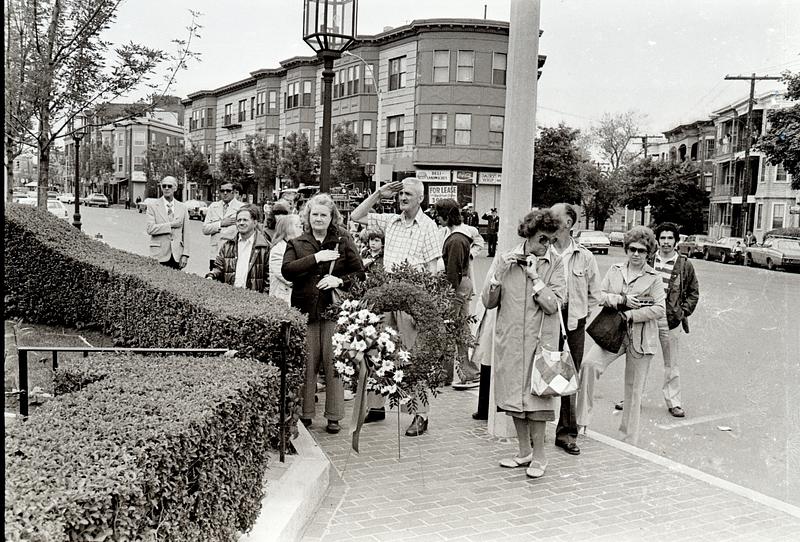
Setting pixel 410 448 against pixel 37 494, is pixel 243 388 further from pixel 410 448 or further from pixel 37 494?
pixel 410 448

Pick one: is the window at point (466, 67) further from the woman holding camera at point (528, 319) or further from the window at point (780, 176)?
the woman holding camera at point (528, 319)

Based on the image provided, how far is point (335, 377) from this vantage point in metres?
6.84

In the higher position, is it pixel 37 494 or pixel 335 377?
pixel 37 494

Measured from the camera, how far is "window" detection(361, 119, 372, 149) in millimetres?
46438

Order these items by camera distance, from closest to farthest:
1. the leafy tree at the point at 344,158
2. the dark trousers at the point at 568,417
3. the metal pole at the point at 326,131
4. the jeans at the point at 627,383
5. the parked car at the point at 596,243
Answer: the dark trousers at the point at 568,417
the jeans at the point at 627,383
the metal pole at the point at 326,131
the leafy tree at the point at 344,158
the parked car at the point at 596,243

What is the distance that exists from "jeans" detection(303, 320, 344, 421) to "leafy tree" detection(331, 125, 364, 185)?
36.2 metres

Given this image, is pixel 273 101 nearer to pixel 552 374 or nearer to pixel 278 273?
pixel 278 273

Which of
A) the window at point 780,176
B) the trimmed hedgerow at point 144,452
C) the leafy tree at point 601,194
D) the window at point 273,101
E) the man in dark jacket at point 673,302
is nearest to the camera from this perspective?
the trimmed hedgerow at point 144,452

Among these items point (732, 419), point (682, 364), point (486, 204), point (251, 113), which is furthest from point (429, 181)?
point (732, 419)

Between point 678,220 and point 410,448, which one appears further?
point 678,220

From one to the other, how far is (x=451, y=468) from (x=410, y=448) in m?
0.57

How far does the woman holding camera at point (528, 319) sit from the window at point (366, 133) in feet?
135

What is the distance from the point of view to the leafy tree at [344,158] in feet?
140

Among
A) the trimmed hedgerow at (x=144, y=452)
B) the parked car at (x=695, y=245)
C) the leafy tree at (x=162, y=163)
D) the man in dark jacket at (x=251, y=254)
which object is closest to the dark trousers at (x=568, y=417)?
the trimmed hedgerow at (x=144, y=452)
